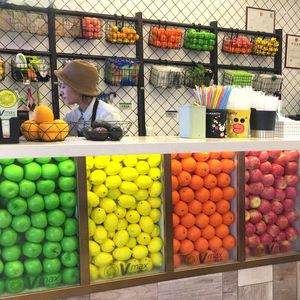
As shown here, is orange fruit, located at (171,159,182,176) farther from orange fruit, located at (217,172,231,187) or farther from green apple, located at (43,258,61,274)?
green apple, located at (43,258,61,274)

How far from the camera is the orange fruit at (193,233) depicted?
2.07m

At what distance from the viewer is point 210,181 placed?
2084 millimetres

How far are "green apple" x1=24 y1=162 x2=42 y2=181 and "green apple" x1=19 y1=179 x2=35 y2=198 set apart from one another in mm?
18

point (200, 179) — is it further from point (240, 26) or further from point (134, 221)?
A: point (240, 26)

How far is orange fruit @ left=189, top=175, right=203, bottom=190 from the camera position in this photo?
2.05 m

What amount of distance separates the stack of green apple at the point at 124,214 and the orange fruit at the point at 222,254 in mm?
290

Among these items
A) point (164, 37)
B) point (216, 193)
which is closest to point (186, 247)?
point (216, 193)

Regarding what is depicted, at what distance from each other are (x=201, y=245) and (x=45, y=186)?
786 mm

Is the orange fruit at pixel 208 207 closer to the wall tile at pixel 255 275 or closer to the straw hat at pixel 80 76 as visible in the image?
the wall tile at pixel 255 275

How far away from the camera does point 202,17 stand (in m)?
5.39

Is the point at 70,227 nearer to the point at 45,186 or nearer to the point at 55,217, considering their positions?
the point at 55,217

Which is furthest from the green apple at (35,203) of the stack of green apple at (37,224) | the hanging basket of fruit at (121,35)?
the hanging basket of fruit at (121,35)

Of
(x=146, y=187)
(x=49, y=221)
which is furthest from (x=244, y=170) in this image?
(x=49, y=221)

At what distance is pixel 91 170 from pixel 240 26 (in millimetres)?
4344
